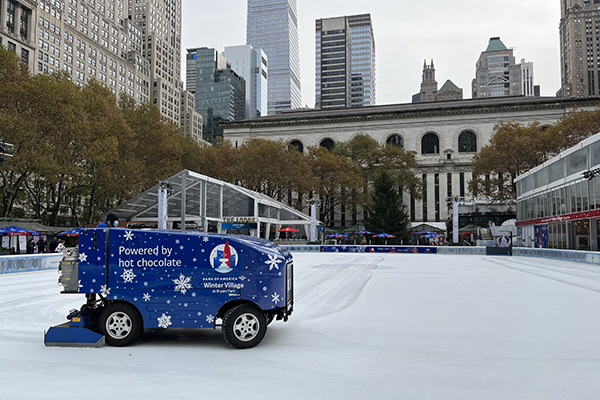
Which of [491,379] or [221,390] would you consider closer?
[221,390]

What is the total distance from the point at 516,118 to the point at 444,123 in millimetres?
12319

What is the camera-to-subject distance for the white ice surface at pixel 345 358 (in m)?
5.30

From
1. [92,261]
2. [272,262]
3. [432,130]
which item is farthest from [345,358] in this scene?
[432,130]

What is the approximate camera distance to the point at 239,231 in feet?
186

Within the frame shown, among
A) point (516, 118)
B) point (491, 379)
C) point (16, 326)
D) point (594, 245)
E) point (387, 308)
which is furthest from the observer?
point (516, 118)

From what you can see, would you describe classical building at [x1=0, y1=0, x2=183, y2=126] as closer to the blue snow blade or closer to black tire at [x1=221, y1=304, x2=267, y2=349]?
the blue snow blade

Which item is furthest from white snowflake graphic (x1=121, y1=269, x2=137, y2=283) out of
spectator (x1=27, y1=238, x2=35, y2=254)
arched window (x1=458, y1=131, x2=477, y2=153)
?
arched window (x1=458, y1=131, x2=477, y2=153)

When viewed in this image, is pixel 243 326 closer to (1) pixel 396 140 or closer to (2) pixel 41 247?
(2) pixel 41 247

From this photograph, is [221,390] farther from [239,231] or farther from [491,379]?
[239,231]

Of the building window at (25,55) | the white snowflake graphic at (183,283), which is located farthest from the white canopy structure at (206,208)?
the building window at (25,55)

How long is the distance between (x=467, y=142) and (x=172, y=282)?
86848mm

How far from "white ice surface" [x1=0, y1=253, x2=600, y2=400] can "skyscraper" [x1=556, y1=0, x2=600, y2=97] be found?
682 feet

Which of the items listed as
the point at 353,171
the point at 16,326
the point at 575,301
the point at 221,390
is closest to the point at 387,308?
the point at 575,301

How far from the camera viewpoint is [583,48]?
185500 mm
